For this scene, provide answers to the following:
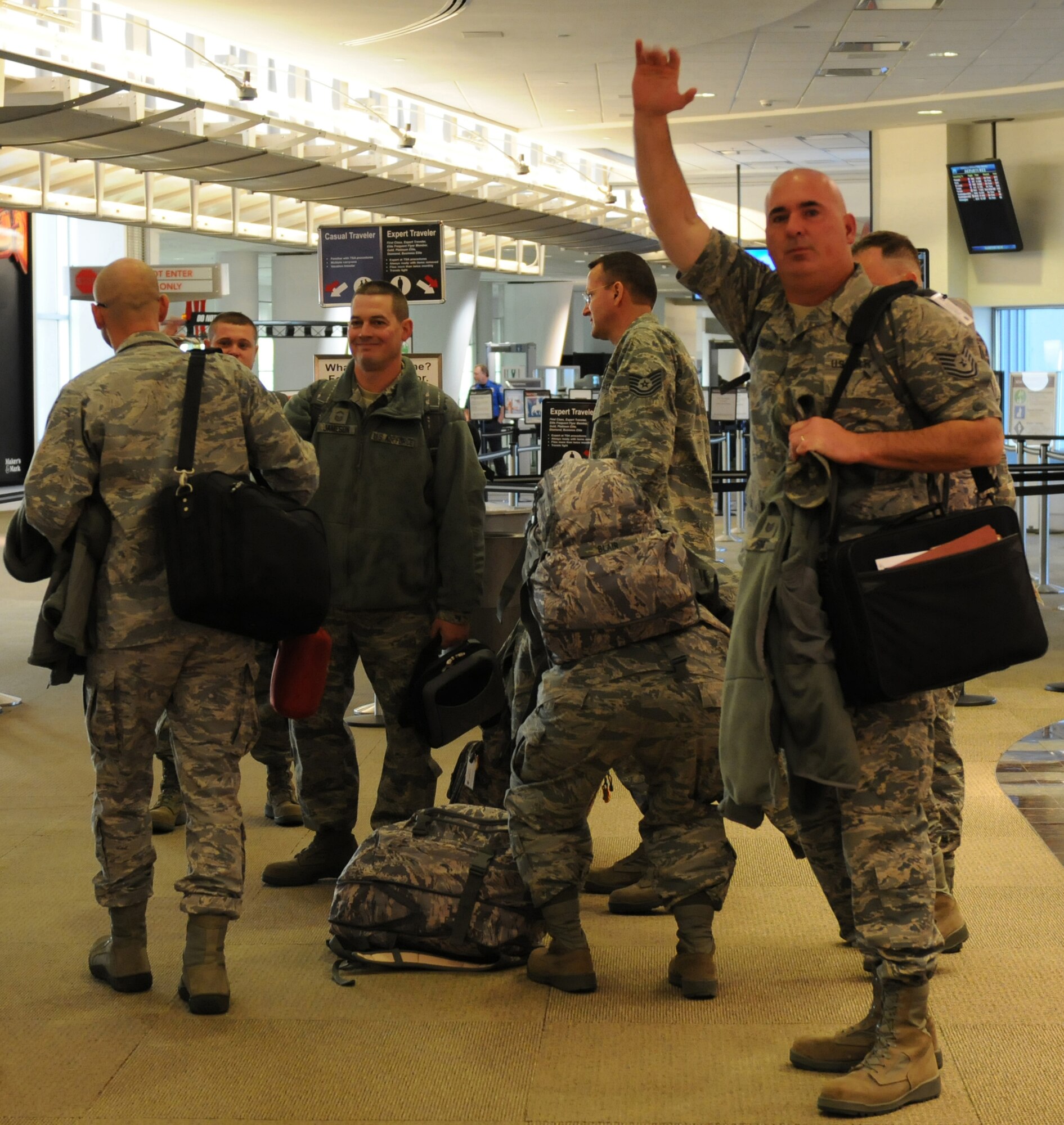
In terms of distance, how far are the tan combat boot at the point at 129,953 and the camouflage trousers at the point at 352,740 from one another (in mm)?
834

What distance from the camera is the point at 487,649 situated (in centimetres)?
377

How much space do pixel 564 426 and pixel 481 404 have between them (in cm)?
1072

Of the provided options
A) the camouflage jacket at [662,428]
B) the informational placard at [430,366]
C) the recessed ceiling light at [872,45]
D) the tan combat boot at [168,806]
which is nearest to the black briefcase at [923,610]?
the camouflage jacket at [662,428]

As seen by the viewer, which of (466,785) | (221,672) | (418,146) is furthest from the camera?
(418,146)

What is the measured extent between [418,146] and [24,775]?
42.4ft

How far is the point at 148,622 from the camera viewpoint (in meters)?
2.96

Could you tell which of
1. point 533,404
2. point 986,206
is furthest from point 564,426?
point 533,404

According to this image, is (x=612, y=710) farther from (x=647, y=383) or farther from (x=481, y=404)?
(x=481, y=404)

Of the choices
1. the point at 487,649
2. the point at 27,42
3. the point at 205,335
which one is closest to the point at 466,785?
the point at 487,649

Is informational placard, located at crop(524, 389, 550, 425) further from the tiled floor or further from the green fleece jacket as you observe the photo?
the green fleece jacket

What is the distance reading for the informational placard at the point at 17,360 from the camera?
20938mm

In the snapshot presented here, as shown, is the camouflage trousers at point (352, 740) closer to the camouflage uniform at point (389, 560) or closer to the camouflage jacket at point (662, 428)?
the camouflage uniform at point (389, 560)

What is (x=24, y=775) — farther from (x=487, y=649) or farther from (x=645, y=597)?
(x=645, y=597)

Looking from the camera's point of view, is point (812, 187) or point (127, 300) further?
point (127, 300)
